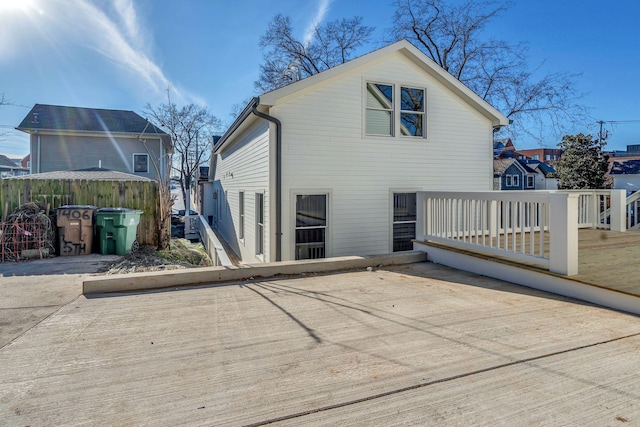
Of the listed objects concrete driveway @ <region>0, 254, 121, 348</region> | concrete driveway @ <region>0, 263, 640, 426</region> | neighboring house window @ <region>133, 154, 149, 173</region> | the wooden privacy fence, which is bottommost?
concrete driveway @ <region>0, 263, 640, 426</region>

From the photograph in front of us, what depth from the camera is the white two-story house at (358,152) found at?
7.16 metres

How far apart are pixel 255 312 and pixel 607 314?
359 centimetres

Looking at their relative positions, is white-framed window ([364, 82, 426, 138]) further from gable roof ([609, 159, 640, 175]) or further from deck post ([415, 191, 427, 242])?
gable roof ([609, 159, 640, 175])

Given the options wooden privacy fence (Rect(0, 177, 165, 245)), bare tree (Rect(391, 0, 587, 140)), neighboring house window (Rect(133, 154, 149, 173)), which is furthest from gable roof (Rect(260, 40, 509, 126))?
neighboring house window (Rect(133, 154, 149, 173))

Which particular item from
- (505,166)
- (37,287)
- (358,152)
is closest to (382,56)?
(358,152)

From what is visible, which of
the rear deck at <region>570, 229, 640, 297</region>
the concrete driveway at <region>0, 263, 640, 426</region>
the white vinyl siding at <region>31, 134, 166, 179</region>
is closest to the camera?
the concrete driveway at <region>0, 263, 640, 426</region>

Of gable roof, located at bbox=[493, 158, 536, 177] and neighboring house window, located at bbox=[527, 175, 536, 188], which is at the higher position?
gable roof, located at bbox=[493, 158, 536, 177]

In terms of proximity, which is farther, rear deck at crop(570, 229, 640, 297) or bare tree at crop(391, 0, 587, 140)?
bare tree at crop(391, 0, 587, 140)

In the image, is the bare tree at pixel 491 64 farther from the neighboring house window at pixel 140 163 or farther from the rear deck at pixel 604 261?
the neighboring house window at pixel 140 163

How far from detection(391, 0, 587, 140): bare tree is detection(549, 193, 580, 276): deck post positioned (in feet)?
49.2

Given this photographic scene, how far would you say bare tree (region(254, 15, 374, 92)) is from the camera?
65.2 feet

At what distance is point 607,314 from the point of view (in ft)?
11.8

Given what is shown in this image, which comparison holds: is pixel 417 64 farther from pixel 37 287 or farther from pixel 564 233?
pixel 37 287

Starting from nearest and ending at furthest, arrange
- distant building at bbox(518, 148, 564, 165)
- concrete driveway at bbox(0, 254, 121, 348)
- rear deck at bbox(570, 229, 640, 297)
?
concrete driveway at bbox(0, 254, 121, 348) → rear deck at bbox(570, 229, 640, 297) → distant building at bbox(518, 148, 564, 165)
